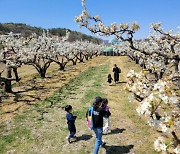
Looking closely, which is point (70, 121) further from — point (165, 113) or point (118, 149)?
point (165, 113)

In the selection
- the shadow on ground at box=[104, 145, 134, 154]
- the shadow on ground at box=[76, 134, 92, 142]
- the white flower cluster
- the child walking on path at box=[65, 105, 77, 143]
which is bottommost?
the shadow on ground at box=[104, 145, 134, 154]

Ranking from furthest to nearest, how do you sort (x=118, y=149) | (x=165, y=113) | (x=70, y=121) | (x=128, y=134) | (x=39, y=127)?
(x=39, y=127)
(x=128, y=134)
(x=70, y=121)
(x=118, y=149)
(x=165, y=113)

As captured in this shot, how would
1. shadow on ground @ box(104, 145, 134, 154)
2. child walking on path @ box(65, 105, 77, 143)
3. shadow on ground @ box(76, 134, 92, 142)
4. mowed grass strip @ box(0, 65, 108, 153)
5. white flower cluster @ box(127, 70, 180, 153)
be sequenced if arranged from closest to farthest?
white flower cluster @ box(127, 70, 180, 153) < shadow on ground @ box(104, 145, 134, 154) < child walking on path @ box(65, 105, 77, 143) < mowed grass strip @ box(0, 65, 108, 153) < shadow on ground @ box(76, 134, 92, 142)

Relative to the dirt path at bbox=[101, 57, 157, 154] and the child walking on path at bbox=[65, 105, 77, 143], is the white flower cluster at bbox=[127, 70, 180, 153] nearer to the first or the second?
the dirt path at bbox=[101, 57, 157, 154]

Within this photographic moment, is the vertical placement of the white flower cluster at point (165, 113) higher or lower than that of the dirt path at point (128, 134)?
higher

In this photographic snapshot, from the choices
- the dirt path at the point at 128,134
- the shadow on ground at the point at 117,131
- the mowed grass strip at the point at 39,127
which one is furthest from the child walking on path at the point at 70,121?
the shadow on ground at the point at 117,131

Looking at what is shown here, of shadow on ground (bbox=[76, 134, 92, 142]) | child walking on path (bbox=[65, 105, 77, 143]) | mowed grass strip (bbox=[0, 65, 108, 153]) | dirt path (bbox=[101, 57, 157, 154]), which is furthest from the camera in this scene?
shadow on ground (bbox=[76, 134, 92, 142])

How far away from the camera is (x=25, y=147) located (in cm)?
1352

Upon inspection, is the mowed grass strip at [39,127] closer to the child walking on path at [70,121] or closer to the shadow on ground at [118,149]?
the child walking on path at [70,121]

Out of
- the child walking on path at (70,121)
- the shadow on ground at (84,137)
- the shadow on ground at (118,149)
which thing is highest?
the child walking on path at (70,121)

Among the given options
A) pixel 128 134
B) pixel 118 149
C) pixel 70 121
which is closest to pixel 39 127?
pixel 70 121

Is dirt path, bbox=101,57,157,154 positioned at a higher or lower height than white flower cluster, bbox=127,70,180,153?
lower

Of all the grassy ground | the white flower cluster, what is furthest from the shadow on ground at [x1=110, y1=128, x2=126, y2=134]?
the white flower cluster

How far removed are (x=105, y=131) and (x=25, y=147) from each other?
391 centimetres
